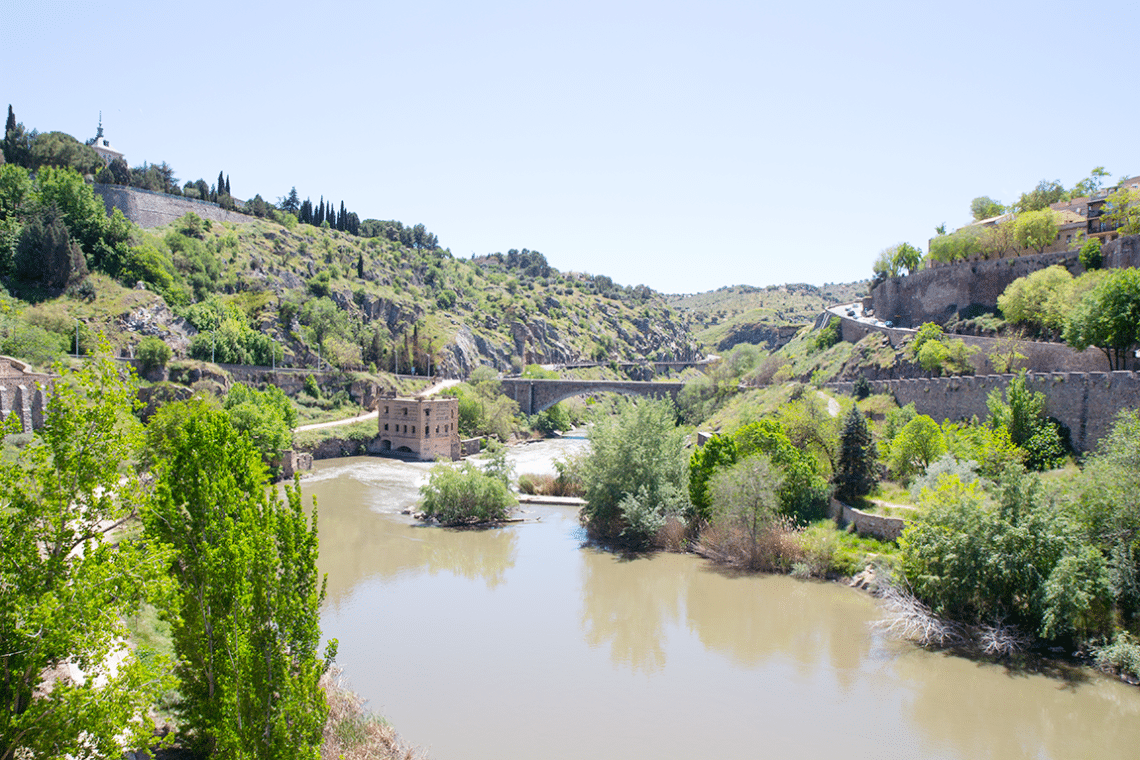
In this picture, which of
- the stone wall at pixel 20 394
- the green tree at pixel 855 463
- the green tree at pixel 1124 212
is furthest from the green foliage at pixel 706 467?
the stone wall at pixel 20 394

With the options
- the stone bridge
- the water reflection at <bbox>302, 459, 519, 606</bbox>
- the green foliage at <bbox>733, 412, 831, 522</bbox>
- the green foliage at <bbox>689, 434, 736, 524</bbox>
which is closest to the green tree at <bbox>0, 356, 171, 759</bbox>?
the water reflection at <bbox>302, 459, 519, 606</bbox>

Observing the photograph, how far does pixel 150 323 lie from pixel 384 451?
61.6ft

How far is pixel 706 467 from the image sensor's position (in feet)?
87.2

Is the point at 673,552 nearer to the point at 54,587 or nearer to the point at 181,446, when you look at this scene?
the point at 181,446

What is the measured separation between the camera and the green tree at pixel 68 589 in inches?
274

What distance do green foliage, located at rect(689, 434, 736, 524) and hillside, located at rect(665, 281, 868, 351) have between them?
78.2 metres

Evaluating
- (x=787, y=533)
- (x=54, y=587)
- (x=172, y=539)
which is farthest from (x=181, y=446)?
(x=787, y=533)

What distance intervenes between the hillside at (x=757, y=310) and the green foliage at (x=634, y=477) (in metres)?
77.1

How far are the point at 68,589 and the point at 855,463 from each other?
2411 centimetres

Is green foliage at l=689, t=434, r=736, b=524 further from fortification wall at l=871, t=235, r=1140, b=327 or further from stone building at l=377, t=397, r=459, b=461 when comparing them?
stone building at l=377, t=397, r=459, b=461

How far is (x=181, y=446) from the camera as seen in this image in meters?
9.98

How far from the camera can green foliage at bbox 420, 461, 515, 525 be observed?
3148cm

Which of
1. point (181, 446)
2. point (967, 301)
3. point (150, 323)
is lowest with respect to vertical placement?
point (181, 446)

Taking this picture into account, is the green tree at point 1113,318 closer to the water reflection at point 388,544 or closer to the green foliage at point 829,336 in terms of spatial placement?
the water reflection at point 388,544
